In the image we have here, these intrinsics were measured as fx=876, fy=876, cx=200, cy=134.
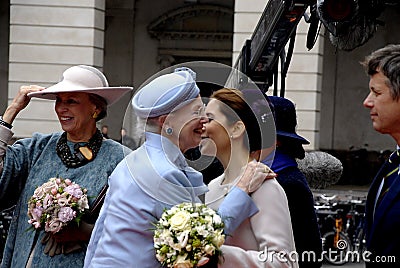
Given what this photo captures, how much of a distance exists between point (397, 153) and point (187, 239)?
3.05 feet

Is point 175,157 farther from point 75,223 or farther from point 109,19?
point 109,19

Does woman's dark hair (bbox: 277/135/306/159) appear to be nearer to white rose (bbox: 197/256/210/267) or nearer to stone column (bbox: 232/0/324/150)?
white rose (bbox: 197/256/210/267)

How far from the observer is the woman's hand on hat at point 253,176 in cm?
307

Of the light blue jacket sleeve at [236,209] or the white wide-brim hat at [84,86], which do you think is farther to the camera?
the white wide-brim hat at [84,86]

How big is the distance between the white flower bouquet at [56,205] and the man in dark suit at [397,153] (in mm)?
1328

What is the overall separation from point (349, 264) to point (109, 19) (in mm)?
16366

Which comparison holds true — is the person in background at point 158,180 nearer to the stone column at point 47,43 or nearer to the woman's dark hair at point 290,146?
the woman's dark hair at point 290,146

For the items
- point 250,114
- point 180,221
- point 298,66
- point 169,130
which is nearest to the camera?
point 180,221

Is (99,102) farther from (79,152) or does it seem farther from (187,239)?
(187,239)

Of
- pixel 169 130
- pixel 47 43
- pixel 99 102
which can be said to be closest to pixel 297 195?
pixel 169 130

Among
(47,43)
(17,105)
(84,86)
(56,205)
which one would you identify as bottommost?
(56,205)

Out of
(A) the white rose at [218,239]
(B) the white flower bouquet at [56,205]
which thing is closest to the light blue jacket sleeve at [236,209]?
(A) the white rose at [218,239]

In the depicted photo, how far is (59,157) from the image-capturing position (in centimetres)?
418

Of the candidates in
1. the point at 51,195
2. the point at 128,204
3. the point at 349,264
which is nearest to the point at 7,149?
the point at 51,195
